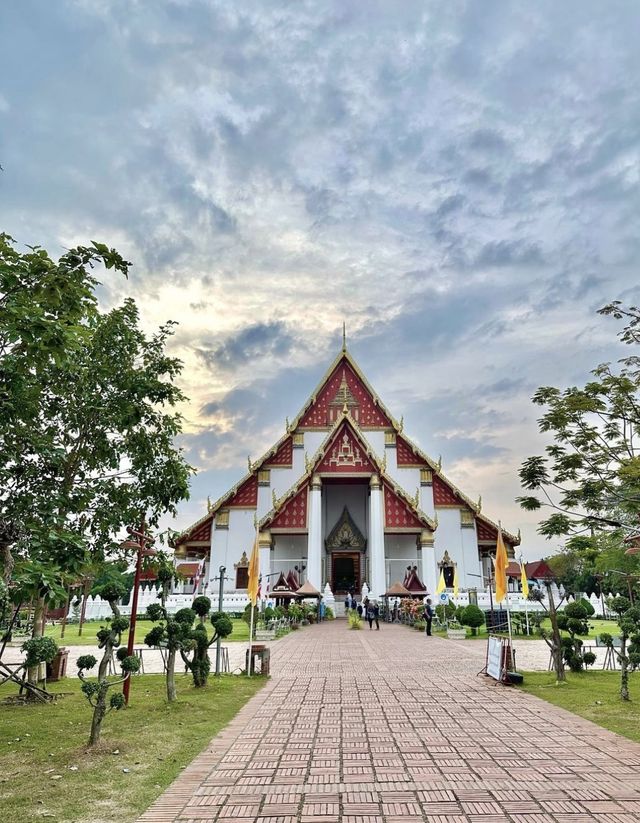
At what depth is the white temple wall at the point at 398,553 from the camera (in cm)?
3241

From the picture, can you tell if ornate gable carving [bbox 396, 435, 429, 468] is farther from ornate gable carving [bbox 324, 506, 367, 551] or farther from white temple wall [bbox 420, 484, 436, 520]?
ornate gable carving [bbox 324, 506, 367, 551]

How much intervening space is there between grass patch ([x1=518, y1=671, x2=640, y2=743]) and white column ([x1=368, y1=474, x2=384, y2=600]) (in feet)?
58.6

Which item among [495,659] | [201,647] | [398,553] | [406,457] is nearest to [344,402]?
[406,457]

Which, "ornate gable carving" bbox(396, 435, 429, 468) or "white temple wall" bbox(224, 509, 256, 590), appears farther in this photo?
"ornate gable carving" bbox(396, 435, 429, 468)

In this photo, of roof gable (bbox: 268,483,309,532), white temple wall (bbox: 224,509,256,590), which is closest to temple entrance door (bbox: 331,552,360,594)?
roof gable (bbox: 268,483,309,532)

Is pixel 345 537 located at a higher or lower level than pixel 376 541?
higher

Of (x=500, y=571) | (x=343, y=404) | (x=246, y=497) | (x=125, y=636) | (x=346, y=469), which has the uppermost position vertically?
(x=343, y=404)

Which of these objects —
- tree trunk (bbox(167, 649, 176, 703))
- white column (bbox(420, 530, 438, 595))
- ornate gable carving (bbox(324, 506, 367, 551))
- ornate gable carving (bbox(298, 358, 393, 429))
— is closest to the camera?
tree trunk (bbox(167, 649, 176, 703))

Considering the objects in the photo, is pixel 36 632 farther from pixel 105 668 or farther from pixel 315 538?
pixel 315 538

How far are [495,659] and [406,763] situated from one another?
5.65 meters

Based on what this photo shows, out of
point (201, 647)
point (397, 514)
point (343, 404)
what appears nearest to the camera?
point (201, 647)

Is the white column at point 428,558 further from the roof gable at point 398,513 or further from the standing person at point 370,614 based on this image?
the standing person at point 370,614

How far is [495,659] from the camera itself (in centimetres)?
1035

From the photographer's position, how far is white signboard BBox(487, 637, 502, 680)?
10172 millimetres
